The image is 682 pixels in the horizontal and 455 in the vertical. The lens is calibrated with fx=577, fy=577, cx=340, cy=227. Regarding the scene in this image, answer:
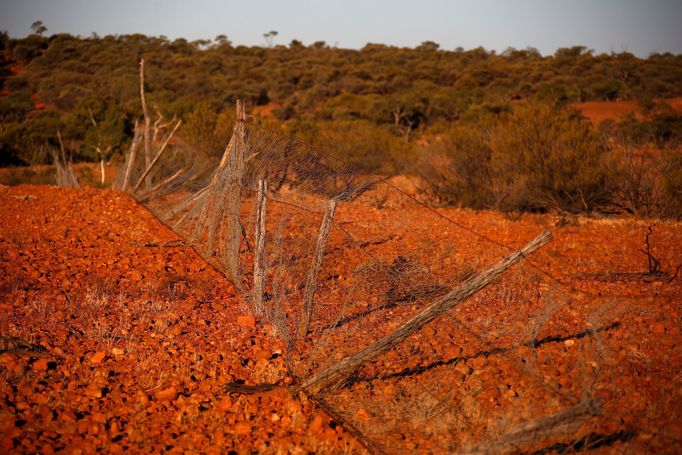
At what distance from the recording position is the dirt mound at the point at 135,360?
372cm

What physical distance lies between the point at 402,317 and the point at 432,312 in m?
1.41

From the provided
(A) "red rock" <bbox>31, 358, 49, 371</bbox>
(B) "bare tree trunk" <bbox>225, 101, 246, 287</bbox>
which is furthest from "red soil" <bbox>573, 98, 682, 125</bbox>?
(A) "red rock" <bbox>31, 358, 49, 371</bbox>

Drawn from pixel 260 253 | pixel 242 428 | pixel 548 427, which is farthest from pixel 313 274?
pixel 548 427

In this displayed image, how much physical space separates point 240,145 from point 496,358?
3518mm

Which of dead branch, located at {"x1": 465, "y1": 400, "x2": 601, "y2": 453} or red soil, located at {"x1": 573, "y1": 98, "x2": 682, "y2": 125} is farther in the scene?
red soil, located at {"x1": 573, "y1": 98, "x2": 682, "y2": 125}

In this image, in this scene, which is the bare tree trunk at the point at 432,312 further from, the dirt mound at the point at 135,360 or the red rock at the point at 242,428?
the red rock at the point at 242,428

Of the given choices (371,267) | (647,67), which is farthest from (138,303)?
(647,67)

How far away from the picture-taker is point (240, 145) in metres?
6.40

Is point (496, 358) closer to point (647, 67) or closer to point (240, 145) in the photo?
point (240, 145)

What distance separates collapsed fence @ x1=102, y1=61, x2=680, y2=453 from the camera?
3.78 metres

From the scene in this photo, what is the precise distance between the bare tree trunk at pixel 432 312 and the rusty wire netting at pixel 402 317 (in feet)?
0.93

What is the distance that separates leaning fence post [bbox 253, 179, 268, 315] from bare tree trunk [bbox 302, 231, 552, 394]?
5.65 ft

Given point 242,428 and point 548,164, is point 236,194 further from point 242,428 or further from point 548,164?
point 548,164

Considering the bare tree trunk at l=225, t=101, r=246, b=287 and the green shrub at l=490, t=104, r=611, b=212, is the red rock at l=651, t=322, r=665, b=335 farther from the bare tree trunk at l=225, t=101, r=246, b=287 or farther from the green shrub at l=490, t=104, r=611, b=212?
the green shrub at l=490, t=104, r=611, b=212
